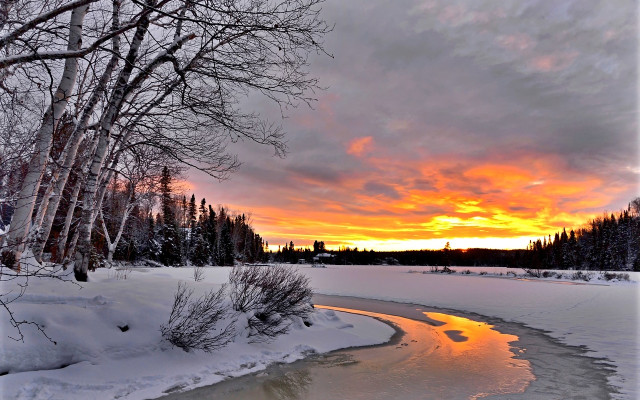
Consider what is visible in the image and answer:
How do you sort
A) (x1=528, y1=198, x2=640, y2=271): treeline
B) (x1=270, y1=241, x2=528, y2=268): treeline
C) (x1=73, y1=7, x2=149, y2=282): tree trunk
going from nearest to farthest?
(x1=73, y1=7, x2=149, y2=282): tree trunk
(x1=528, y1=198, x2=640, y2=271): treeline
(x1=270, y1=241, x2=528, y2=268): treeline

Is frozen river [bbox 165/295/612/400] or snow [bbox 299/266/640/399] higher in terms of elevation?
snow [bbox 299/266/640/399]

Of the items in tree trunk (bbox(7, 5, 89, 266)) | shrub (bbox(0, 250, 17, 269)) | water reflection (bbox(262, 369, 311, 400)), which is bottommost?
water reflection (bbox(262, 369, 311, 400))

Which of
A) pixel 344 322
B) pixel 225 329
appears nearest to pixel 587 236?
pixel 344 322

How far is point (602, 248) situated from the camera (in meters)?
71.6

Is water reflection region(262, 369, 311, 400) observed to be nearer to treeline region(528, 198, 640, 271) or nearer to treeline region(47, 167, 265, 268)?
treeline region(47, 167, 265, 268)

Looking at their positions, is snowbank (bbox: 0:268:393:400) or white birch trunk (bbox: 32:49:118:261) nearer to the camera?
snowbank (bbox: 0:268:393:400)

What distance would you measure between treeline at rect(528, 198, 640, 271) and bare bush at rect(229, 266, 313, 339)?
222ft

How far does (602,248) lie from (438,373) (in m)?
81.6

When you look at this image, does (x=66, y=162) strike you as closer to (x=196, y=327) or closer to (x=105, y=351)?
(x=105, y=351)

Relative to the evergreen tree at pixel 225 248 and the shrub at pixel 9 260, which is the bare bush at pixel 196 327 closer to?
the shrub at pixel 9 260

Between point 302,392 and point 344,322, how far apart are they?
634 cm

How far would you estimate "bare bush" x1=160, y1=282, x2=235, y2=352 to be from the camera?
7.82 meters

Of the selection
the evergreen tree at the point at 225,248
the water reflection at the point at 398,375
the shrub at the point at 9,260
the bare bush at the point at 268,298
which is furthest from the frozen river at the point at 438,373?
the evergreen tree at the point at 225,248

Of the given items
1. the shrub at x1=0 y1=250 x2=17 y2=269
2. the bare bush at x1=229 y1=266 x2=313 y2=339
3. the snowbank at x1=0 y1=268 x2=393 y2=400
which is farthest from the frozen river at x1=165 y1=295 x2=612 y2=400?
the shrub at x1=0 y1=250 x2=17 y2=269
